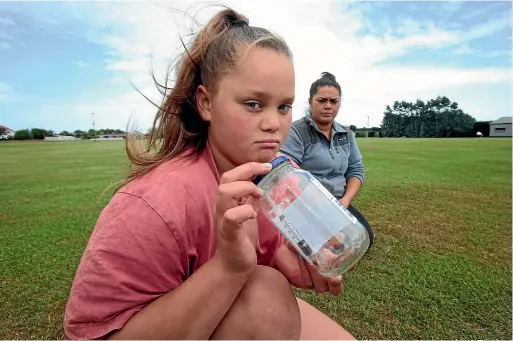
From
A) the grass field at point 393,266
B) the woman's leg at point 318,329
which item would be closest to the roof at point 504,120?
the grass field at point 393,266

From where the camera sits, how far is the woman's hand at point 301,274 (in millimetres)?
1637

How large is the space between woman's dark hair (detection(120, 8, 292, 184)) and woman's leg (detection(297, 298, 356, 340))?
0.91 meters

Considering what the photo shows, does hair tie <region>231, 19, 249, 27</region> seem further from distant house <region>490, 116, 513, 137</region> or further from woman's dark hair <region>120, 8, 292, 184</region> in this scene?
distant house <region>490, 116, 513, 137</region>

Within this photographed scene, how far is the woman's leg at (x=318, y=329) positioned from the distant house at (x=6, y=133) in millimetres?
60748

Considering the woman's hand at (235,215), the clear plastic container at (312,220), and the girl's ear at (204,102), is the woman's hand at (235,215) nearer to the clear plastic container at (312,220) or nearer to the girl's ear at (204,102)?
the clear plastic container at (312,220)

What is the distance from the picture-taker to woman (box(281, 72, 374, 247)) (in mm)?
4570

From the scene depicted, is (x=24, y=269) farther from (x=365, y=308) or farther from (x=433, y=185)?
(x=433, y=185)

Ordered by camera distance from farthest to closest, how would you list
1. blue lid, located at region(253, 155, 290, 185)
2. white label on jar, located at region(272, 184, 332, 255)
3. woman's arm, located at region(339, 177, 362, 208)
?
woman's arm, located at region(339, 177, 362, 208) < white label on jar, located at region(272, 184, 332, 255) < blue lid, located at region(253, 155, 290, 185)

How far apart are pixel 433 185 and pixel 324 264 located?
9.05 m

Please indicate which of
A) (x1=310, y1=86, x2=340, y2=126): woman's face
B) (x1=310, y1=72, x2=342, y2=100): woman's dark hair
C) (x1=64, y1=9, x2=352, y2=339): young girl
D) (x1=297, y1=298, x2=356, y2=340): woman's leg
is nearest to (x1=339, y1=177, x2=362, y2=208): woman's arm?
(x1=310, y1=86, x2=340, y2=126): woman's face

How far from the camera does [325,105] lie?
186 inches

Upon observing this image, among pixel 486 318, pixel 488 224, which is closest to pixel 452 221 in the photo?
pixel 488 224

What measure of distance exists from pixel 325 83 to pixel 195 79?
3467mm

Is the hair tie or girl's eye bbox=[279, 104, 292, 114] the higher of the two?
the hair tie
